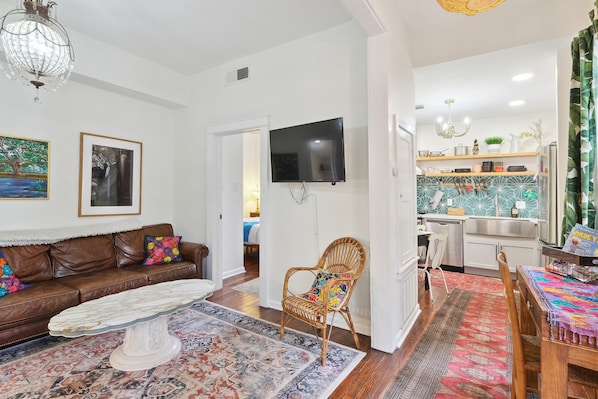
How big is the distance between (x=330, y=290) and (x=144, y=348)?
1514 mm

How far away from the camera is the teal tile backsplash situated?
4.94 m

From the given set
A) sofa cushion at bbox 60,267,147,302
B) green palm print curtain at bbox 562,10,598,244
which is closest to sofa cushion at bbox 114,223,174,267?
sofa cushion at bbox 60,267,147,302

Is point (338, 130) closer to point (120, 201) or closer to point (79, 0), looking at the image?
point (79, 0)

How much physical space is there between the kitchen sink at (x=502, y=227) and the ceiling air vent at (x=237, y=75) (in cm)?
417

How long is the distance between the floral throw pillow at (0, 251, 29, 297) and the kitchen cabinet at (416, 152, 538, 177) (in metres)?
5.96

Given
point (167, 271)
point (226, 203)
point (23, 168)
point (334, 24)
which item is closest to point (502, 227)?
point (334, 24)

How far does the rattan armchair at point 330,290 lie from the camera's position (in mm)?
2268

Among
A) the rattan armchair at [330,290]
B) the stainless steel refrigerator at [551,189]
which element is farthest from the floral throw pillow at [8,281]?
the stainless steel refrigerator at [551,189]

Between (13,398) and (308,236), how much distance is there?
2.46 meters

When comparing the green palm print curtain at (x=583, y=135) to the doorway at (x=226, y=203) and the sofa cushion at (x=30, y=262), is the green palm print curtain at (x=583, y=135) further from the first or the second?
the sofa cushion at (x=30, y=262)

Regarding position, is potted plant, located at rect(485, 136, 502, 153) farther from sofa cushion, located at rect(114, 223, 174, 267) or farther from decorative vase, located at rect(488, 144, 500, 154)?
sofa cushion, located at rect(114, 223, 174, 267)

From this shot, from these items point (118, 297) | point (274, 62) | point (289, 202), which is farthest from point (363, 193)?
point (118, 297)

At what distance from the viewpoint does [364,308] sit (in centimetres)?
277

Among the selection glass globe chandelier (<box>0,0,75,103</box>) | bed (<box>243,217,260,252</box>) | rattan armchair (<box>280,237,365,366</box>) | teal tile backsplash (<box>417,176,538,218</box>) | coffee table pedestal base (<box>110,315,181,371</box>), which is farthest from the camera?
bed (<box>243,217,260,252</box>)
